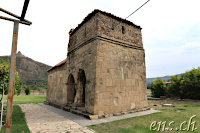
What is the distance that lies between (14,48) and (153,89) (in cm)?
1940

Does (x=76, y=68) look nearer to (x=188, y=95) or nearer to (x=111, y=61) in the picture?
(x=111, y=61)

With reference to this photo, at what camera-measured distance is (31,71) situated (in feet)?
204

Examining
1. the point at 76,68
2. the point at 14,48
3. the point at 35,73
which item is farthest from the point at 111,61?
the point at 35,73

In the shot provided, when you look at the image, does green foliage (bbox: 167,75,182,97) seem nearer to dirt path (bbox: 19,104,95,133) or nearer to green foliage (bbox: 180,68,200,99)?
green foliage (bbox: 180,68,200,99)

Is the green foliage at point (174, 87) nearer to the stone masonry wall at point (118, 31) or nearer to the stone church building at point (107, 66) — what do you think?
the stone church building at point (107, 66)

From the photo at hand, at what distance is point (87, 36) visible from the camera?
7082 millimetres

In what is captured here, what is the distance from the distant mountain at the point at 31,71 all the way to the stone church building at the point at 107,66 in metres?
52.4

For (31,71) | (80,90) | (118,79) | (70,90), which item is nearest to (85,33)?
(118,79)

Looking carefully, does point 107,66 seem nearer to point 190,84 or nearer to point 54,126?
point 54,126

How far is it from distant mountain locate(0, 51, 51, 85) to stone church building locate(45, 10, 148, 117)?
2062 inches

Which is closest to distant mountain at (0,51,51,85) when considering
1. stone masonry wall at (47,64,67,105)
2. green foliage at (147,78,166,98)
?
stone masonry wall at (47,64,67,105)

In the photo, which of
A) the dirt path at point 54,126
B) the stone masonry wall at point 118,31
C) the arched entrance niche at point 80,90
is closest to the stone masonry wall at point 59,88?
the arched entrance niche at point 80,90

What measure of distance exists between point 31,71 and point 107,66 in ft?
218

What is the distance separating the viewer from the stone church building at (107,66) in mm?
5949
